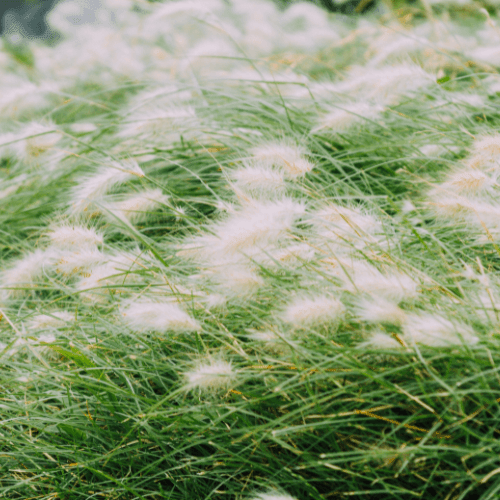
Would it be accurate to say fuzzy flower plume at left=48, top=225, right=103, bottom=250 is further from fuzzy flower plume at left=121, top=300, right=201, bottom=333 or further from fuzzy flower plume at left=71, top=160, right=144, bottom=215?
fuzzy flower plume at left=121, top=300, right=201, bottom=333

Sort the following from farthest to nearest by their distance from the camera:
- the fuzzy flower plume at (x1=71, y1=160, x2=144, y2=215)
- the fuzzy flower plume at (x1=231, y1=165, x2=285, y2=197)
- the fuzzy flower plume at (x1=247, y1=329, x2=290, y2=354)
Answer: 1. the fuzzy flower plume at (x1=71, y1=160, x2=144, y2=215)
2. the fuzzy flower plume at (x1=231, y1=165, x2=285, y2=197)
3. the fuzzy flower plume at (x1=247, y1=329, x2=290, y2=354)

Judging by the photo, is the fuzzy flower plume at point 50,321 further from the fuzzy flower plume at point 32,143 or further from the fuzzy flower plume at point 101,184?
the fuzzy flower plume at point 32,143

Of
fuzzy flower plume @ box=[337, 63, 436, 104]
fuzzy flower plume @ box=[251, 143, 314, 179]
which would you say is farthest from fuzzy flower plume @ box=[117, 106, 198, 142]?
fuzzy flower plume @ box=[337, 63, 436, 104]

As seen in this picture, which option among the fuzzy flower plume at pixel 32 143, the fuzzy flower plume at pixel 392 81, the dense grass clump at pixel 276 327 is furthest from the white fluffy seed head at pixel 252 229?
the fuzzy flower plume at pixel 32 143

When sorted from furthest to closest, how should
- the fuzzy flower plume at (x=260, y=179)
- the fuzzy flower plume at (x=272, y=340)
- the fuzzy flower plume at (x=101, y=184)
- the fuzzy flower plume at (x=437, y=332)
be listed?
the fuzzy flower plume at (x=101, y=184) < the fuzzy flower plume at (x=260, y=179) < the fuzzy flower plume at (x=272, y=340) < the fuzzy flower plume at (x=437, y=332)

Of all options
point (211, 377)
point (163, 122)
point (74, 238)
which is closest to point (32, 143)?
point (163, 122)

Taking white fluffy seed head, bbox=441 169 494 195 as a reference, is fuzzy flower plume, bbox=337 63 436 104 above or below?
above

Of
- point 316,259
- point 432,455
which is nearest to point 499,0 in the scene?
point 316,259
